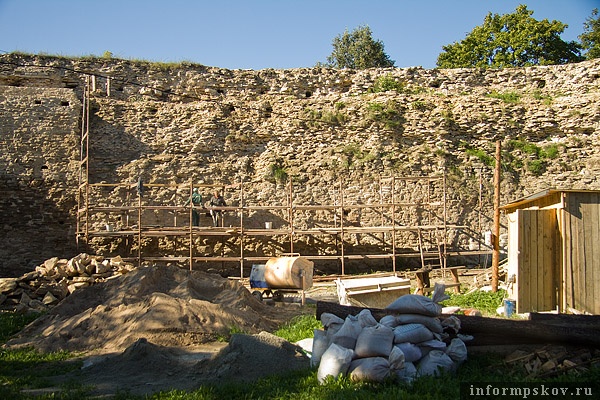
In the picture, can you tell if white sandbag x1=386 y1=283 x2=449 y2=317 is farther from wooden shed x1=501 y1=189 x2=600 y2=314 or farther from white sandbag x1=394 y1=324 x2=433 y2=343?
wooden shed x1=501 y1=189 x2=600 y2=314

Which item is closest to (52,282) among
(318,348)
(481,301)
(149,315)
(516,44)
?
(149,315)

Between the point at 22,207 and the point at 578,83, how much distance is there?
19.0 meters

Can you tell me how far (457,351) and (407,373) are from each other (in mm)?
757

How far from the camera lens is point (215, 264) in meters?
16.7

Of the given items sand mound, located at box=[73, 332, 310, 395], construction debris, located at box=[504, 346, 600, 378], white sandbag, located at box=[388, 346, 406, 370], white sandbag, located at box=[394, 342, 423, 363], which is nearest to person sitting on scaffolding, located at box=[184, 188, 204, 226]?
sand mound, located at box=[73, 332, 310, 395]

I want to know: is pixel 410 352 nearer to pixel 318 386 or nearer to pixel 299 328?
pixel 318 386

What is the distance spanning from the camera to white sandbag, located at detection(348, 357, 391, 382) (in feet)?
16.8

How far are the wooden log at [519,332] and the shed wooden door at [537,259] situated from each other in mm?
3546

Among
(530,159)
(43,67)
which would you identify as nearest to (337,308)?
(530,159)

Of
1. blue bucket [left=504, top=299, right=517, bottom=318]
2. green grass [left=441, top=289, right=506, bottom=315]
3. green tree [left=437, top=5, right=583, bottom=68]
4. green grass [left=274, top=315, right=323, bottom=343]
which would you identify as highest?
green tree [left=437, top=5, right=583, bottom=68]

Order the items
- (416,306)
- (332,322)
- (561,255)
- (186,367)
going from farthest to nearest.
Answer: (561,255) → (186,367) → (332,322) → (416,306)

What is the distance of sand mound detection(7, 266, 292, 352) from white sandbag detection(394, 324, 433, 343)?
11.8ft

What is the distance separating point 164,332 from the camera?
8.10m

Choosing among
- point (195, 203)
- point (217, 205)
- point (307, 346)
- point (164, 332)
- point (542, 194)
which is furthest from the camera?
point (217, 205)
